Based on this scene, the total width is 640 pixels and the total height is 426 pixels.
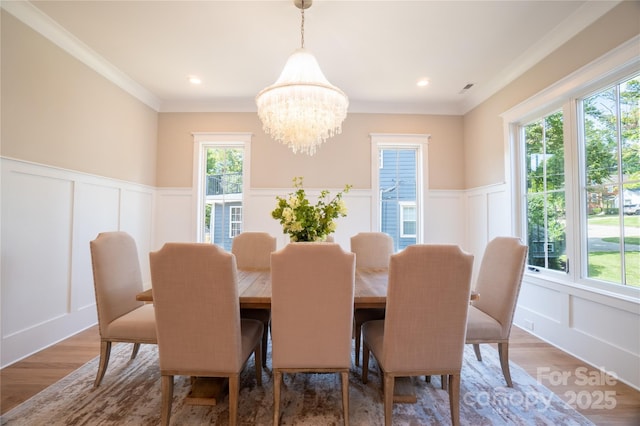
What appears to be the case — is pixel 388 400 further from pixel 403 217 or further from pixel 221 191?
pixel 221 191

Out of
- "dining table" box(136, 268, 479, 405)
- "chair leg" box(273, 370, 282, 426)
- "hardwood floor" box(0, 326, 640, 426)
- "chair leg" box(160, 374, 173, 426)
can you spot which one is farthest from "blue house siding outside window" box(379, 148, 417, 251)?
"chair leg" box(160, 374, 173, 426)

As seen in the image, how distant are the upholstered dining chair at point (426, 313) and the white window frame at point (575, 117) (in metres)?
1.56

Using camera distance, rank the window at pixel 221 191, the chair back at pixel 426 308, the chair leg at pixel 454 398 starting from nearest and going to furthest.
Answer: the chair back at pixel 426 308 → the chair leg at pixel 454 398 → the window at pixel 221 191

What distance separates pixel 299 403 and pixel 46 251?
2448mm

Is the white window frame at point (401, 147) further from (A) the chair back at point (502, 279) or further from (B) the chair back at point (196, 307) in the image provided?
(B) the chair back at point (196, 307)

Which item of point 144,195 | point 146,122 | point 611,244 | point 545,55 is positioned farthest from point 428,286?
point 146,122

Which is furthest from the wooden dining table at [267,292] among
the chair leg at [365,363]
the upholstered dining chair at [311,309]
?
the chair leg at [365,363]

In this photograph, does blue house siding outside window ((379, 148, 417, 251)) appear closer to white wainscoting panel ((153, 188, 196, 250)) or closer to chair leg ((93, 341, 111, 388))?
white wainscoting panel ((153, 188, 196, 250))

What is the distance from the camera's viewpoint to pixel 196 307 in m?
1.39

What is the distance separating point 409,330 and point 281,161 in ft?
10.4

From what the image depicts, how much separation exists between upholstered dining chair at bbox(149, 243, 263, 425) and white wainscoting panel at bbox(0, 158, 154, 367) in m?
1.67

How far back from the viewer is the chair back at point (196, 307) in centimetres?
A: 136

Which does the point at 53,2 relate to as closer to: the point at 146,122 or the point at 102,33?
the point at 102,33

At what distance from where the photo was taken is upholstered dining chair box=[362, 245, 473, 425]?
1.35 m
